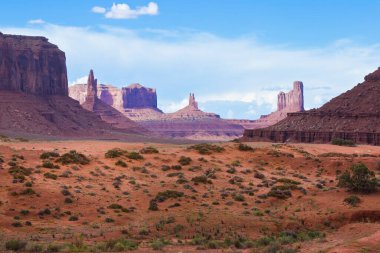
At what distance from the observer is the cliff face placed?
163 meters

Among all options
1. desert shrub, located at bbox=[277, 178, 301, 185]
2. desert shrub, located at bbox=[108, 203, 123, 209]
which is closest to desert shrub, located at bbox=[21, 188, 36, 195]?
desert shrub, located at bbox=[108, 203, 123, 209]

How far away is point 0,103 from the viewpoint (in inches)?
5832

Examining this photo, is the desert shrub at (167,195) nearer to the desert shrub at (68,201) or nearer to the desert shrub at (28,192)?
the desert shrub at (68,201)

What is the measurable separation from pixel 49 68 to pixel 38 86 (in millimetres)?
9389

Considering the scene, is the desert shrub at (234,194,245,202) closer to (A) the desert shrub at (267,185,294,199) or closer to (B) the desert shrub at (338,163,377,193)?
(A) the desert shrub at (267,185,294,199)

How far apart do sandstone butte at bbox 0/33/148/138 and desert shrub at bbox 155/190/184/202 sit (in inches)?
3945

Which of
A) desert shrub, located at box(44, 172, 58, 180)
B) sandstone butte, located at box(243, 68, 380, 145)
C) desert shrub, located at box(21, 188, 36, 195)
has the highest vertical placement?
sandstone butte, located at box(243, 68, 380, 145)

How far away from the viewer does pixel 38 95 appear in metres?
171

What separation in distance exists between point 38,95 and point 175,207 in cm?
13952

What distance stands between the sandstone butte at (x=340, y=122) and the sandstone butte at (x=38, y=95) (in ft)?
167

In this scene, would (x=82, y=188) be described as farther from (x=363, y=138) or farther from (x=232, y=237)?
(x=363, y=138)

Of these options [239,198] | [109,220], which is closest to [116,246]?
[109,220]

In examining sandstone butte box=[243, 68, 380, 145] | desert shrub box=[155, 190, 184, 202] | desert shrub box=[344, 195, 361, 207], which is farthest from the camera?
sandstone butte box=[243, 68, 380, 145]

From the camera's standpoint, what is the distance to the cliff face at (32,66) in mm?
162875
